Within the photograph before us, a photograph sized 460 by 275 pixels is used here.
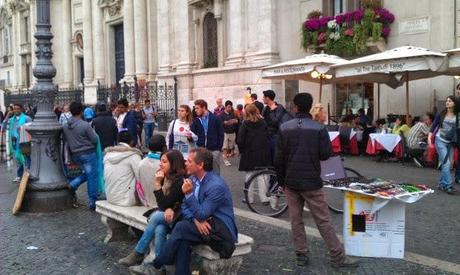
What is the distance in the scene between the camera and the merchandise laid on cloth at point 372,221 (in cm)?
573

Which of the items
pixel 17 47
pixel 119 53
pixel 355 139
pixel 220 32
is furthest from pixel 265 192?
pixel 17 47

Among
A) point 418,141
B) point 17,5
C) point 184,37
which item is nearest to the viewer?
point 418,141

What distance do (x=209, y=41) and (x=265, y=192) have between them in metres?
16.8

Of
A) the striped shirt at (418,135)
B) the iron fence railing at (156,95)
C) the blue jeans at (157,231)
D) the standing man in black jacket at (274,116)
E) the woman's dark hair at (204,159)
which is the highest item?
the iron fence railing at (156,95)

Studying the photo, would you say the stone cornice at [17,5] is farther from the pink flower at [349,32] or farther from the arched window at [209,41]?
the pink flower at [349,32]

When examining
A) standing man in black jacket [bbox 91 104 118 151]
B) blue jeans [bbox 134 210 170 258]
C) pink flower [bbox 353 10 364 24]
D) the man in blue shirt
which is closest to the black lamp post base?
standing man in black jacket [bbox 91 104 118 151]

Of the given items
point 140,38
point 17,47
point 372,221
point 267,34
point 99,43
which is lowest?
point 372,221

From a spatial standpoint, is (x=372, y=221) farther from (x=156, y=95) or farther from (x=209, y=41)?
(x=156, y=95)

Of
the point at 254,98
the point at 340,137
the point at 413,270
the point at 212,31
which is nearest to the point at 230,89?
the point at 212,31

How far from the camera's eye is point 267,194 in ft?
27.3

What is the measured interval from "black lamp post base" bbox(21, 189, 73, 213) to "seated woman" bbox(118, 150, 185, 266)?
358 centimetres

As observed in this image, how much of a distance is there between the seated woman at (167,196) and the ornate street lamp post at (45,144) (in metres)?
3.63

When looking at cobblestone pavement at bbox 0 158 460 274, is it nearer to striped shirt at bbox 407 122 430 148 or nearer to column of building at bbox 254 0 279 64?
striped shirt at bbox 407 122 430 148

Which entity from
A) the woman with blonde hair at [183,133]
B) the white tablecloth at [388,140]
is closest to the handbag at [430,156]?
the white tablecloth at [388,140]
